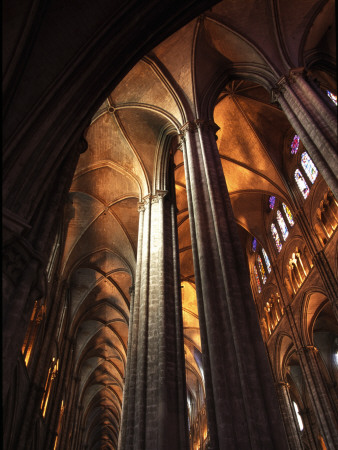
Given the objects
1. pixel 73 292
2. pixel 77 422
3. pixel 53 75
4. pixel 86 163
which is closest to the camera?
pixel 53 75

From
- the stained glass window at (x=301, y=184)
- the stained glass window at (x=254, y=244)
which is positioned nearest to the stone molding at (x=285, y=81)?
the stained glass window at (x=301, y=184)

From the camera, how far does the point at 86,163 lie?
13.3 metres

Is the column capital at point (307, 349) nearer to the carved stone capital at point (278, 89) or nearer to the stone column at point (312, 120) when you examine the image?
the stone column at point (312, 120)

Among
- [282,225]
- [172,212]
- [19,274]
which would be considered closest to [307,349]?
[282,225]

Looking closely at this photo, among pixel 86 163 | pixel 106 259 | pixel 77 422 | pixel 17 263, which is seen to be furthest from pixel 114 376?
pixel 17 263

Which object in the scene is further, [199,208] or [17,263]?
[199,208]

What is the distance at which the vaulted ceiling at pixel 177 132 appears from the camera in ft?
33.8

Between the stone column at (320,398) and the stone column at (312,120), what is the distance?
7080mm

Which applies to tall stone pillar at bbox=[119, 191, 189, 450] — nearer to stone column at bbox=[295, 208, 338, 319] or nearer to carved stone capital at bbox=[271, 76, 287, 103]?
carved stone capital at bbox=[271, 76, 287, 103]

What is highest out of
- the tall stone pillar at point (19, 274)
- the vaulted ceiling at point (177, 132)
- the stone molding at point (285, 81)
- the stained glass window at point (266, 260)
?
the vaulted ceiling at point (177, 132)

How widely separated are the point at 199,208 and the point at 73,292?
481 inches

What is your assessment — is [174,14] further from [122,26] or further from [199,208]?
[199,208]

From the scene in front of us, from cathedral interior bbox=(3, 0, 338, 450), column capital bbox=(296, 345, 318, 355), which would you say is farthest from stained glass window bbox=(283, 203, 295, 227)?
column capital bbox=(296, 345, 318, 355)

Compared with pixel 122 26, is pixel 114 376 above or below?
above
